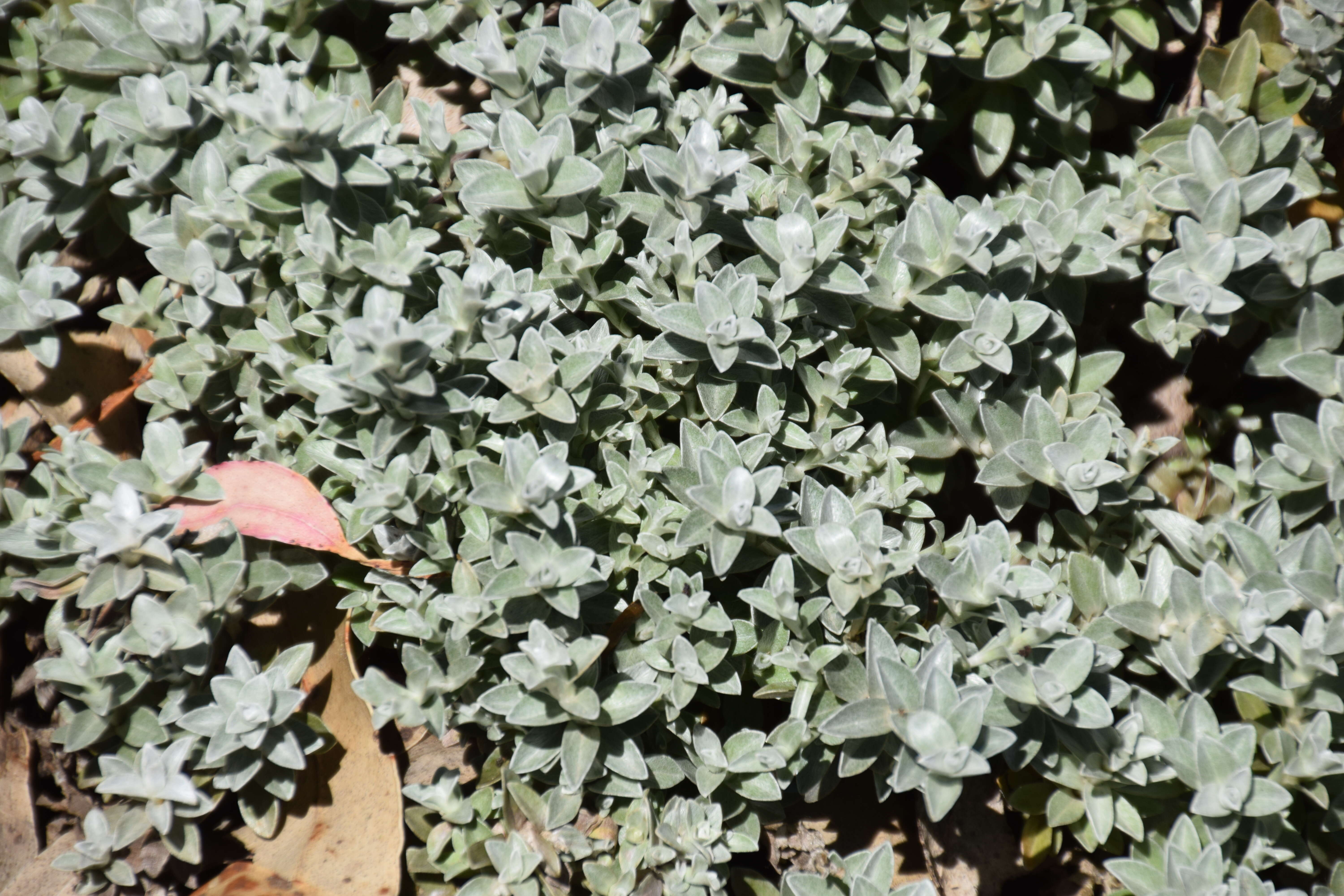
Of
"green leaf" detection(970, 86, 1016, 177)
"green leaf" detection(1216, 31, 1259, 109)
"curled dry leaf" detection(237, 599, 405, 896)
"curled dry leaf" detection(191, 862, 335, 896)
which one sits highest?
"green leaf" detection(1216, 31, 1259, 109)

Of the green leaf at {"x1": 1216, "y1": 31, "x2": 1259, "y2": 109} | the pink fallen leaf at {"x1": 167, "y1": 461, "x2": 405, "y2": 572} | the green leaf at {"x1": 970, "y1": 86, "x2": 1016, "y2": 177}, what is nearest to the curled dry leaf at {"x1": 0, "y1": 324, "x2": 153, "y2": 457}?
the pink fallen leaf at {"x1": 167, "y1": 461, "x2": 405, "y2": 572}

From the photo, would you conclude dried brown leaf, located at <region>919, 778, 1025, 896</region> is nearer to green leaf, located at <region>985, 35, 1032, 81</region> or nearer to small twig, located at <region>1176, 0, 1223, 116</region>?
green leaf, located at <region>985, 35, 1032, 81</region>

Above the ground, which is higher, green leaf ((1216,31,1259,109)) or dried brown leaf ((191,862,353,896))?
green leaf ((1216,31,1259,109))

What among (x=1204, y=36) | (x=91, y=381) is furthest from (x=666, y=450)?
(x=1204, y=36)

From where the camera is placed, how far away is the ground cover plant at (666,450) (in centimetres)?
319

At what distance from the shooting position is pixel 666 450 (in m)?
3.59

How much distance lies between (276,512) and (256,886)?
50.9 inches

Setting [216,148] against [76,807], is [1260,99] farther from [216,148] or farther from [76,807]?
[76,807]

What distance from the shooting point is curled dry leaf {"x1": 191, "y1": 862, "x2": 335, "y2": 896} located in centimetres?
345

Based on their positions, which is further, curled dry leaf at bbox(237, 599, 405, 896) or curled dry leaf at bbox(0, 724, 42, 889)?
curled dry leaf at bbox(0, 724, 42, 889)

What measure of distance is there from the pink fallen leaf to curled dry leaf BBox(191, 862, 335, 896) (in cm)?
112

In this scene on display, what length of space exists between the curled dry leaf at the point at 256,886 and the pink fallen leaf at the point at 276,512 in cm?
112

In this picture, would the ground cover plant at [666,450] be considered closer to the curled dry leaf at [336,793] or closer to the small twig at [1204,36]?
the curled dry leaf at [336,793]

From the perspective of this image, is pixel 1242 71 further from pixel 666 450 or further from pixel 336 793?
pixel 336 793
